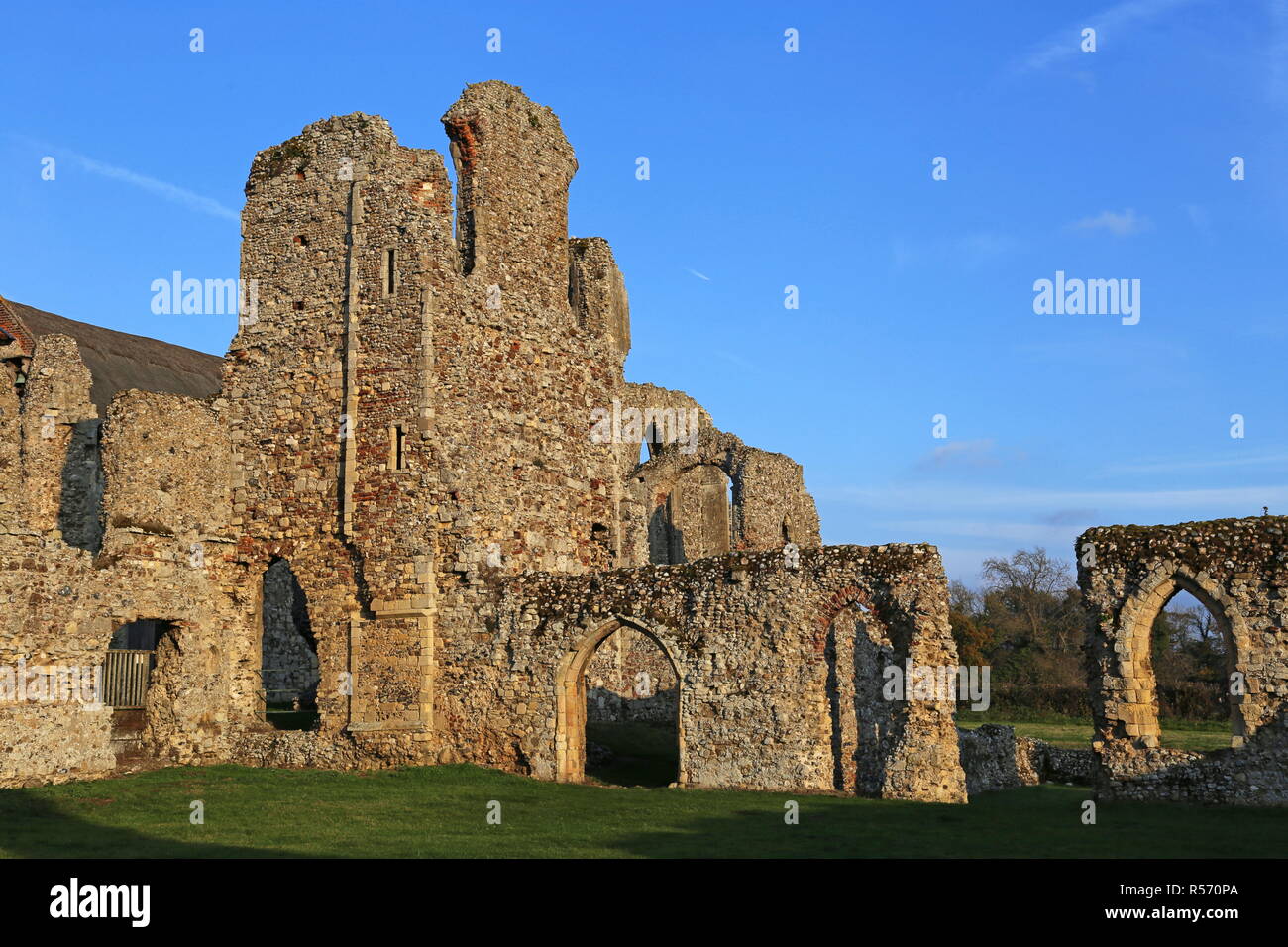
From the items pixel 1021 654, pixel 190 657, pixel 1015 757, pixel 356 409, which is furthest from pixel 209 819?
pixel 1021 654

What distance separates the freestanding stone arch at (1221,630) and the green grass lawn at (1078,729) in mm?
8879

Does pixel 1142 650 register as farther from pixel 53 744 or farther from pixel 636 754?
pixel 53 744

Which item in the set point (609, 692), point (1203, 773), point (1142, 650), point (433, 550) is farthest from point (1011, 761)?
point (433, 550)

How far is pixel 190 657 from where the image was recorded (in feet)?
74.9

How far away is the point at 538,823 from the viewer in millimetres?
16422

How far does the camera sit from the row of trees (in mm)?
40344

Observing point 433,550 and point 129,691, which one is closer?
point 433,550

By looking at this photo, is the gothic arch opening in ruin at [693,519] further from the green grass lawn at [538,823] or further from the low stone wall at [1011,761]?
the green grass lawn at [538,823]

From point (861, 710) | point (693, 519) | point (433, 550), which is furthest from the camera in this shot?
point (693, 519)

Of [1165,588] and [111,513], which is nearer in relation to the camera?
[1165,588]

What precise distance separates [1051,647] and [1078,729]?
63.3ft

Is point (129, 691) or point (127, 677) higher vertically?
point (127, 677)
